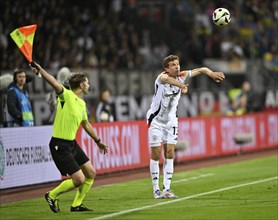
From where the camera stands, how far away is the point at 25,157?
17000mm

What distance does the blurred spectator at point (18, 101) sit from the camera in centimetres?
1703

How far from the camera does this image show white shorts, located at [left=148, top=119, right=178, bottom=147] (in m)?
14.5

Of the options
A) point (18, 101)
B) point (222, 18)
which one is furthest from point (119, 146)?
point (222, 18)

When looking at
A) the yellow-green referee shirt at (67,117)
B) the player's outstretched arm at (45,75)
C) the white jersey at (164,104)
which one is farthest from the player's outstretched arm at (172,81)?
the player's outstretched arm at (45,75)

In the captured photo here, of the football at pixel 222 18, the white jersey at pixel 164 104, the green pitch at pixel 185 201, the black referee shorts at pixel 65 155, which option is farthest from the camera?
the football at pixel 222 18

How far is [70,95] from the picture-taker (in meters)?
12.4

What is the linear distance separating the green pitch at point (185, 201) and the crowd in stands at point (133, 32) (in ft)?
30.8

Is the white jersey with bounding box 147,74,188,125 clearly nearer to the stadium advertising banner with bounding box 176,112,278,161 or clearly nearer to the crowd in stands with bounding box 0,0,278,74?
the stadium advertising banner with bounding box 176,112,278,161

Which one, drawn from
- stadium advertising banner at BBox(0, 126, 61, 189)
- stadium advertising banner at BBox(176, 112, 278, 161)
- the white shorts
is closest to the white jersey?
the white shorts

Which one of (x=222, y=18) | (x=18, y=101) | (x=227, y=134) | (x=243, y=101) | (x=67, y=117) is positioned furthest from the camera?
(x=243, y=101)

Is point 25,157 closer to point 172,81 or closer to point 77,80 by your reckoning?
point 172,81

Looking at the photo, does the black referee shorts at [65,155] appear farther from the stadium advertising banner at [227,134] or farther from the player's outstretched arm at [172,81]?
the stadium advertising banner at [227,134]

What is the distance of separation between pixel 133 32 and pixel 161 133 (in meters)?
18.1

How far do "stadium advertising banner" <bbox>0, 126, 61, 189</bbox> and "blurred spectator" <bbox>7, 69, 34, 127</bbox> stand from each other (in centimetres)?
39
